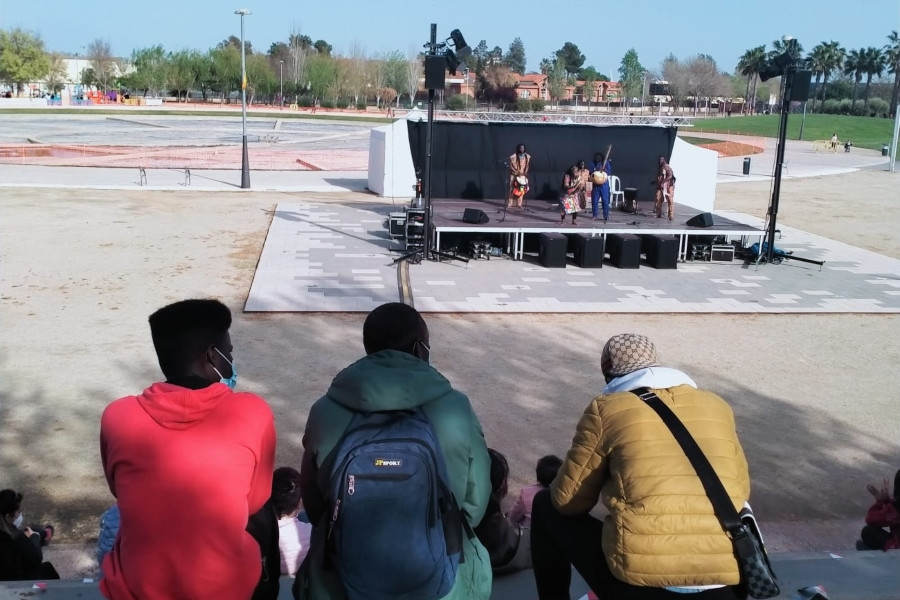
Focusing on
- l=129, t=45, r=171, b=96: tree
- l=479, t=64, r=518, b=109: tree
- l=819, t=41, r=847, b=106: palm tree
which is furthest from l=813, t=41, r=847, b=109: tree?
l=129, t=45, r=171, b=96: tree

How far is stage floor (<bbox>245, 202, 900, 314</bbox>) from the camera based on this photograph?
12594 mm

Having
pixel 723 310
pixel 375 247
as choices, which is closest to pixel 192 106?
pixel 375 247

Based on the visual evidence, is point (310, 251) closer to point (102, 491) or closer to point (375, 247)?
point (375, 247)

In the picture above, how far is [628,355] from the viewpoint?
325cm

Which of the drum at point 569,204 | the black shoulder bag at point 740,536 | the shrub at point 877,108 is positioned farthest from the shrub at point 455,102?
the black shoulder bag at point 740,536

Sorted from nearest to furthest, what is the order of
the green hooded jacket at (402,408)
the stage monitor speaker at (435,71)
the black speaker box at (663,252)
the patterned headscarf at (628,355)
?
the green hooded jacket at (402,408) → the patterned headscarf at (628,355) → the stage monitor speaker at (435,71) → the black speaker box at (663,252)

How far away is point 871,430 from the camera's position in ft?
26.2

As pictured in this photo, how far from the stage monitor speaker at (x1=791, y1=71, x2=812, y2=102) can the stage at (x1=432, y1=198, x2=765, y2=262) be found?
8.73ft

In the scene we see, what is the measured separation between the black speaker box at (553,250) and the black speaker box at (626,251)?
1.03 metres

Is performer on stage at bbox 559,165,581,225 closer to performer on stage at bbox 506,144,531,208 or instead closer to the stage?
the stage

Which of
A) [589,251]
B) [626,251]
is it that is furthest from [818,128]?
[589,251]

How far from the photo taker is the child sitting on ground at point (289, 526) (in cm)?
411

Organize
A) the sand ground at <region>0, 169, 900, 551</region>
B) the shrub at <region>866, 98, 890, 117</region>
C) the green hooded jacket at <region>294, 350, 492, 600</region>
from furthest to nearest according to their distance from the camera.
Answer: the shrub at <region>866, 98, 890, 117</region> → the sand ground at <region>0, 169, 900, 551</region> → the green hooded jacket at <region>294, 350, 492, 600</region>

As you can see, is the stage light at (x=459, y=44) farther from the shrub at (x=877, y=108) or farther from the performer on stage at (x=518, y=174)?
the shrub at (x=877, y=108)
